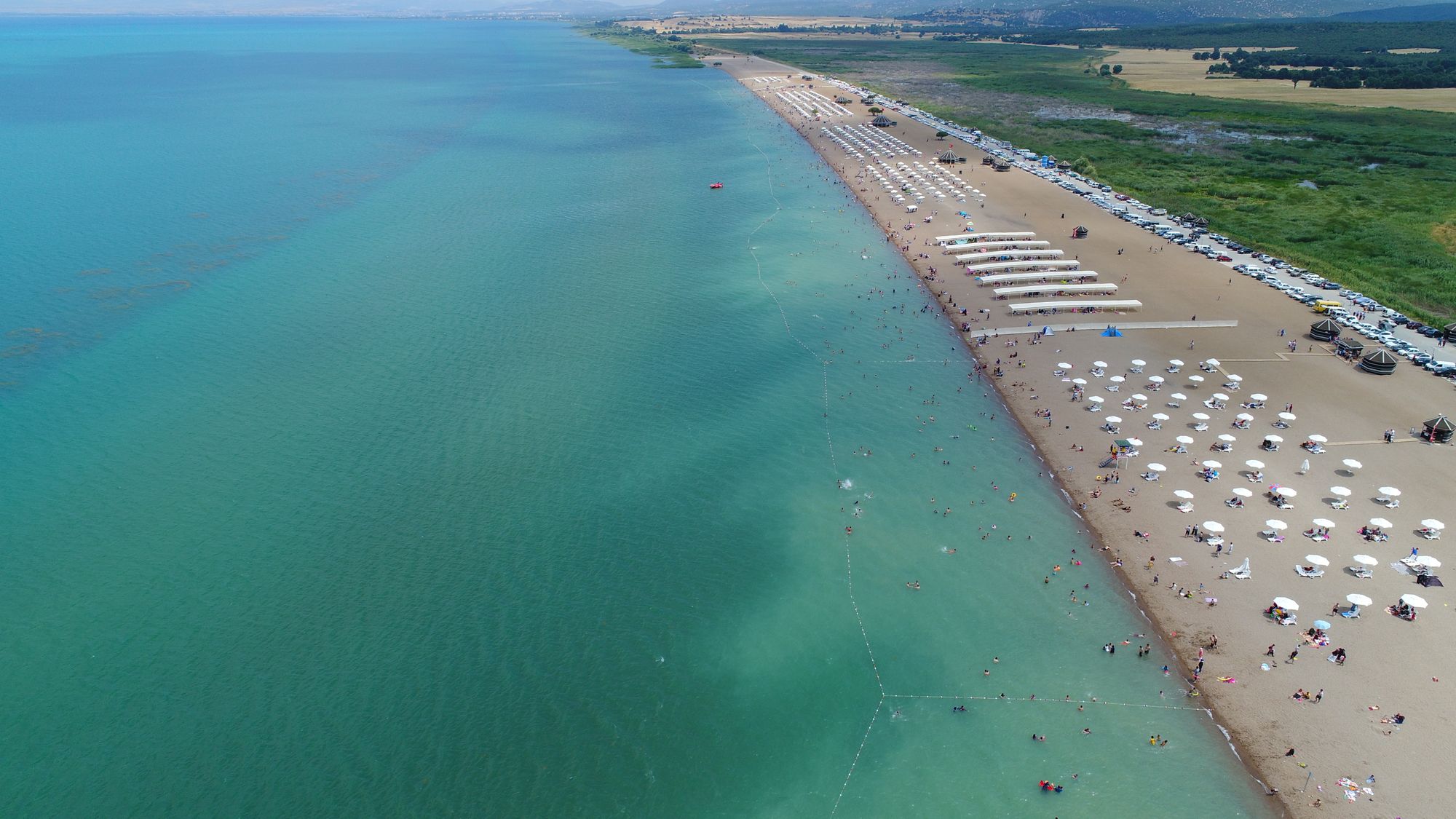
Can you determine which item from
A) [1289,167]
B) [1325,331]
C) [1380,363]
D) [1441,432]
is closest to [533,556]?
[1441,432]

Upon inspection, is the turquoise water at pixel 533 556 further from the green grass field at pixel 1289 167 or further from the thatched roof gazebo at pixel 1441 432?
the green grass field at pixel 1289 167

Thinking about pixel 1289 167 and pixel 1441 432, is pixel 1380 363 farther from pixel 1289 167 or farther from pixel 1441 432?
pixel 1289 167

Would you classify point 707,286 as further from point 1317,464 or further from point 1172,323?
point 1317,464

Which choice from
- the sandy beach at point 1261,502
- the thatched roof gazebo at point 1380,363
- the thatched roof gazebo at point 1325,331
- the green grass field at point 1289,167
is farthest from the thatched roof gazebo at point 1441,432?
the green grass field at point 1289,167

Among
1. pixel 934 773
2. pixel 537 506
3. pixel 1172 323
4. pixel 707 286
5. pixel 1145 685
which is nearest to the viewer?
pixel 934 773

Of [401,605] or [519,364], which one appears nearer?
[401,605]

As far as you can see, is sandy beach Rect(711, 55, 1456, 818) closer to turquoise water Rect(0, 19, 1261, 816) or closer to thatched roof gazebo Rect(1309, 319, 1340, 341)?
thatched roof gazebo Rect(1309, 319, 1340, 341)

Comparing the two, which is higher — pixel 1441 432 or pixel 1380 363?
pixel 1380 363

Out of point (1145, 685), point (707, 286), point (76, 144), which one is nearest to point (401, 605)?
point (1145, 685)
